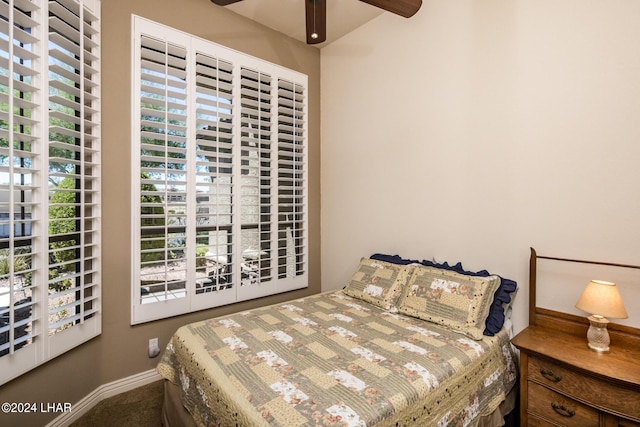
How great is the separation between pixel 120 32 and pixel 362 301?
2677 millimetres

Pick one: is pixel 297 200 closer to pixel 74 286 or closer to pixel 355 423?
pixel 74 286

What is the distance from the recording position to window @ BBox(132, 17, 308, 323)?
228 cm

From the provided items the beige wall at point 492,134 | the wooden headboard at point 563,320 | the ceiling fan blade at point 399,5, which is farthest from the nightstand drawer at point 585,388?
the ceiling fan blade at point 399,5

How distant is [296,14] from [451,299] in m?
2.73

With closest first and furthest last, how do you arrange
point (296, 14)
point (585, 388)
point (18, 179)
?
point (585, 388) → point (18, 179) → point (296, 14)

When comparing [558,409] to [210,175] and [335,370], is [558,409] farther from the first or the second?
[210,175]

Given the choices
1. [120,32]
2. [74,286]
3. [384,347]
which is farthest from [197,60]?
[384,347]

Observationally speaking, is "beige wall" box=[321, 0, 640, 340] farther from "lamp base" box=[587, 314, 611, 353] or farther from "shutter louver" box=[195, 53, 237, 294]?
"shutter louver" box=[195, 53, 237, 294]

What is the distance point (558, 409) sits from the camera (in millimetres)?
1487

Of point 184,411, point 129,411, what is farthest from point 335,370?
point 129,411

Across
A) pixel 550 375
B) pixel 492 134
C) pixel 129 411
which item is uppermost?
pixel 492 134

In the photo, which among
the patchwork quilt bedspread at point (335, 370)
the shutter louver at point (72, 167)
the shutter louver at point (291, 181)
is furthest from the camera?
the shutter louver at point (291, 181)

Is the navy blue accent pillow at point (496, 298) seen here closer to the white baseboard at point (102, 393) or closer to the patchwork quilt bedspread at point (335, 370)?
the patchwork quilt bedspread at point (335, 370)

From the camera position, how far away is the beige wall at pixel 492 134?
1.67 metres
